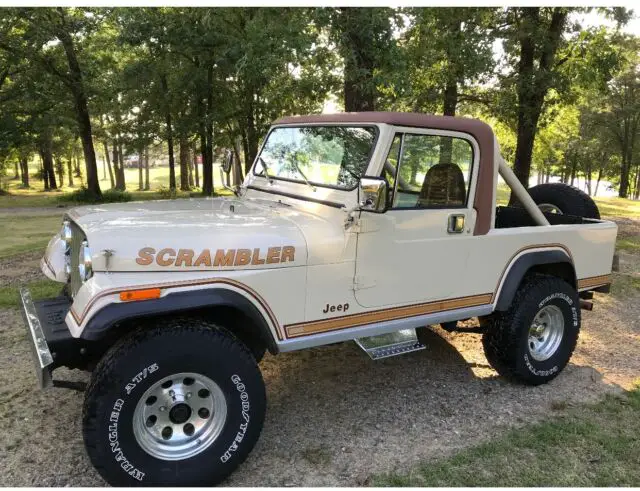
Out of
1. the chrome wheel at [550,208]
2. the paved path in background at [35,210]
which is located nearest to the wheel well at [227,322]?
the chrome wheel at [550,208]

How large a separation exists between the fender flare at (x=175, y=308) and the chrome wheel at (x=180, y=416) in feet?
1.26

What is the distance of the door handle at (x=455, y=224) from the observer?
365cm

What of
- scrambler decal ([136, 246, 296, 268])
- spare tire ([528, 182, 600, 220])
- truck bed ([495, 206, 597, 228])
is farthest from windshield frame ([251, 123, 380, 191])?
spare tire ([528, 182, 600, 220])

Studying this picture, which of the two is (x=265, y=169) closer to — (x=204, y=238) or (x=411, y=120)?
(x=411, y=120)

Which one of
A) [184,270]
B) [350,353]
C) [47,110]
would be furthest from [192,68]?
[184,270]

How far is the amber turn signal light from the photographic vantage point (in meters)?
2.59

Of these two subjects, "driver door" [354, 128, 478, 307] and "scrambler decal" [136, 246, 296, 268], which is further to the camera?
"driver door" [354, 128, 478, 307]

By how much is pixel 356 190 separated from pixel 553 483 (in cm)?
211

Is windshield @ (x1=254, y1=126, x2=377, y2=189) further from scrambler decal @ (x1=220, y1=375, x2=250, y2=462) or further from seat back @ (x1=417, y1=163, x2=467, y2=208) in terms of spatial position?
scrambler decal @ (x1=220, y1=375, x2=250, y2=462)

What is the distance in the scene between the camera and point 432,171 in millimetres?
3734

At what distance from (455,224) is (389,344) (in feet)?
3.19

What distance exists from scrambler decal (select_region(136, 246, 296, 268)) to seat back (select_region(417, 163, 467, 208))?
3.97ft

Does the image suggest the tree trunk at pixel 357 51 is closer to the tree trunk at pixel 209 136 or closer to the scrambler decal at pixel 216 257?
the scrambler decal at pixel 216 257

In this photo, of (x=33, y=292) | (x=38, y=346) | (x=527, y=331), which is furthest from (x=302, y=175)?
(x=33, y=292)
